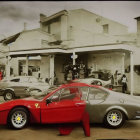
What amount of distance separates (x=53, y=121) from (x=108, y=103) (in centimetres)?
176

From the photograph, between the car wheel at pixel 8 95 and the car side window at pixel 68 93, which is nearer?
the car side window at pixel 68 93

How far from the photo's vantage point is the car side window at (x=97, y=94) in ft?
20.3

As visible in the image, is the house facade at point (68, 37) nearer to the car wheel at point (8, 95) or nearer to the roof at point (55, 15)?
the roof at point (55, 15)

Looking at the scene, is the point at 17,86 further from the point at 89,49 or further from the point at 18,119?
the point at 18,119

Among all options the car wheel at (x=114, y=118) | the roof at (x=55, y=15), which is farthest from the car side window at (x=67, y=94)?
the roof at (x=55, y=15)

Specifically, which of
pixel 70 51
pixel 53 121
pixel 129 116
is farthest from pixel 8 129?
pixel 70 51

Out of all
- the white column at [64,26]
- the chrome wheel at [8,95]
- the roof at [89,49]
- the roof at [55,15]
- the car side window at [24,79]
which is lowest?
the chrome wheel at [8,95]

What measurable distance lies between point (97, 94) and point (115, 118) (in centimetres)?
91

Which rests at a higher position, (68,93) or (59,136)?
(68,93)

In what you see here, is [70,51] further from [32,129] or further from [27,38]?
Answer: [27,38]

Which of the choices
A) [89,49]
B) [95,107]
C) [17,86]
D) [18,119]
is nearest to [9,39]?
[89,49]

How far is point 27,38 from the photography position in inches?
1205

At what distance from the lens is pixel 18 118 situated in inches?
235

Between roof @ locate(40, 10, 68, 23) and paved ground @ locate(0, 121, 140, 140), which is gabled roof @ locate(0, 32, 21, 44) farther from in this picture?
paved ground @ locate(0, 121, 140, 140)
